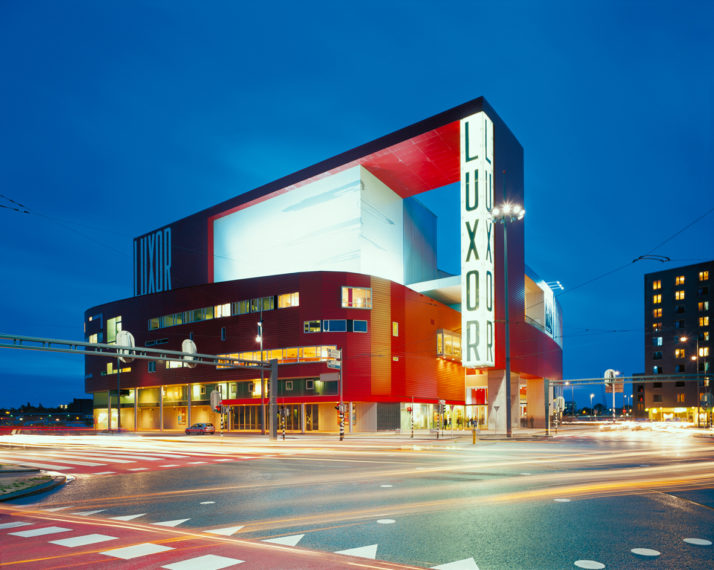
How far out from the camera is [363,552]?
7918 mm

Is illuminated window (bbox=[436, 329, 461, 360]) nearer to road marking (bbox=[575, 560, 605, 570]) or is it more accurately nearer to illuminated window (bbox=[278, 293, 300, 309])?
illuminated window (bbox=[278, 293, 300, 309])

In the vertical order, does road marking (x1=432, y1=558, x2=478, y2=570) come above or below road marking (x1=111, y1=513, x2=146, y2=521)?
above

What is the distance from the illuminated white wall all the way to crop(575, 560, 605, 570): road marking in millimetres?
55531

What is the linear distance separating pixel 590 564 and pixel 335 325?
51.5m

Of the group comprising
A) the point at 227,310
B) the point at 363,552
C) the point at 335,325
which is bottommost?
the point at 363,552

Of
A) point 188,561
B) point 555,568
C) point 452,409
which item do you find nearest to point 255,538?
point 188,561

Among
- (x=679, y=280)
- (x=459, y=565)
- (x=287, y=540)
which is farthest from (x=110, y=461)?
(x=679, y=280)

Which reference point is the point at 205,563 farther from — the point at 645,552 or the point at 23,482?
the point at 23,482

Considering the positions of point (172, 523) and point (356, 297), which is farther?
point (356, 297)

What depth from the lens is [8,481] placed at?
652 inches

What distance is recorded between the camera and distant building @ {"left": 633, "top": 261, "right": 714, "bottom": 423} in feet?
396

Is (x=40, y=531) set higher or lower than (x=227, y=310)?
lower

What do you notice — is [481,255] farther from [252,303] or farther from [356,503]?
[356,503]

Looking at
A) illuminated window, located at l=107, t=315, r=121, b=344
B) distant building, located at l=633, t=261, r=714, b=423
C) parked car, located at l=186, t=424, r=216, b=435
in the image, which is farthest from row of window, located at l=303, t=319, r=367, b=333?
distant building, located at l=633, t=261, r=714, b=423
